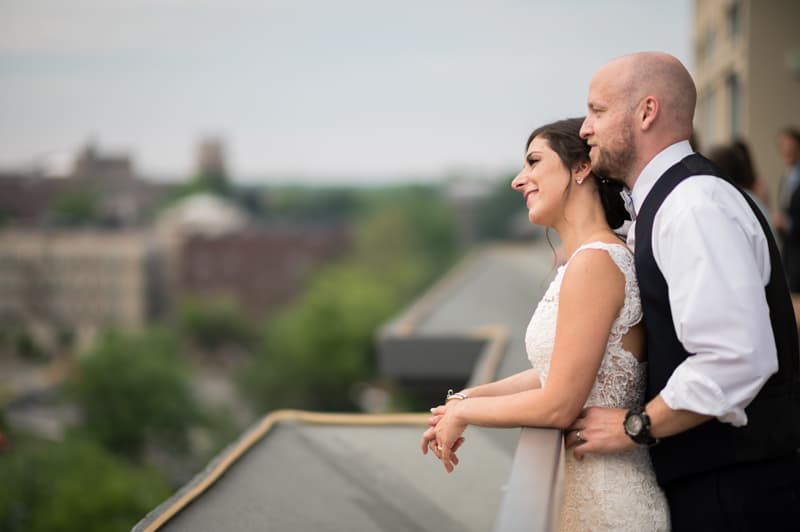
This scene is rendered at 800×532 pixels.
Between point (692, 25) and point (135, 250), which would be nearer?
point (692, 25)

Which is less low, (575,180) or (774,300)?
(575,180)

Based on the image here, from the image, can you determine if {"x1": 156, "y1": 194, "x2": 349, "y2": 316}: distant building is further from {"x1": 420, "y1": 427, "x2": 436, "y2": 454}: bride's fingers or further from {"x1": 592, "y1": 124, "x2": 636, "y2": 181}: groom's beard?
{"x1": 592, "y1": 124, "x2": 636, "y2": 181}: groom's beard

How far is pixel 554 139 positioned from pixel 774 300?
64cm

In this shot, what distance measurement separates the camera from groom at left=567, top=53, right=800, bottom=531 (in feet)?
6.21

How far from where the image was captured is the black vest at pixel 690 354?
2.03 meters

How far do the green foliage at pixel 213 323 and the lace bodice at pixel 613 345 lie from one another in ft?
254

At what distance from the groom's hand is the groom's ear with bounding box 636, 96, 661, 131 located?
2.12 ft

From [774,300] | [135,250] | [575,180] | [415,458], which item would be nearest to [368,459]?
[415,458]

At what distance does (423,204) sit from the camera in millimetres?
99875

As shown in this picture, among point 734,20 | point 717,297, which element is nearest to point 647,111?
point 717,297

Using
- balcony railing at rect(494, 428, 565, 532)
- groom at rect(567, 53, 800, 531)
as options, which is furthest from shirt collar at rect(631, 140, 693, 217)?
balcony railing at rect(494, 428, 565, 532)

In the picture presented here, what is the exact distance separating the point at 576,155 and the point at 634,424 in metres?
0.65

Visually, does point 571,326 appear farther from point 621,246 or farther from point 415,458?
point 415,458

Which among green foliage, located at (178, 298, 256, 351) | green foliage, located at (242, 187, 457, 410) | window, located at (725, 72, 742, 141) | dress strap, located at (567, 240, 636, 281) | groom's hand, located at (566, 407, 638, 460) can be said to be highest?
dress strap, located at (567, 240, 636, 281)
